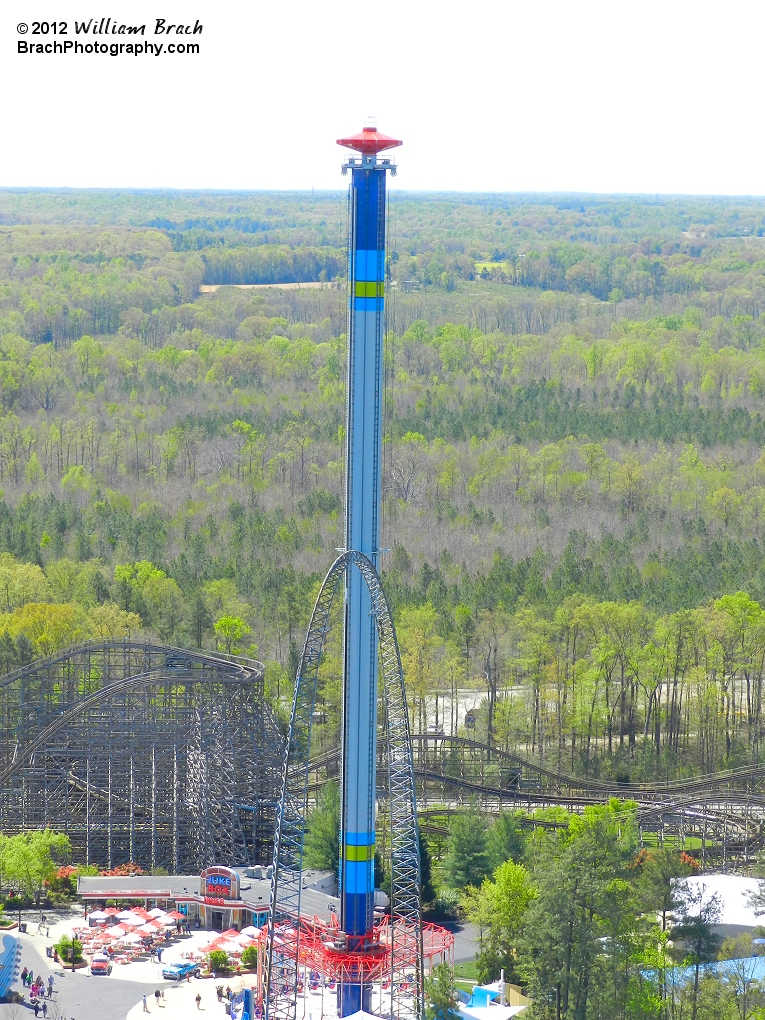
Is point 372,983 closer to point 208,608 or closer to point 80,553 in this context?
point 208,608

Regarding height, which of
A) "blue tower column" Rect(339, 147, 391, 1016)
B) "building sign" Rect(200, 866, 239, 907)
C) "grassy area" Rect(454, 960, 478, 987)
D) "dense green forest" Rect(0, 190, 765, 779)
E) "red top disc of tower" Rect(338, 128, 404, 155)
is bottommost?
"grassy area" Rect(454, 960, 478, 987)

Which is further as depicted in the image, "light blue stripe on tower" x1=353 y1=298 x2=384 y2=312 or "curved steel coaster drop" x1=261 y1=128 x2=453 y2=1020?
"light blue stripe on tower" x1=353 y1=298 x2=384 y2=312

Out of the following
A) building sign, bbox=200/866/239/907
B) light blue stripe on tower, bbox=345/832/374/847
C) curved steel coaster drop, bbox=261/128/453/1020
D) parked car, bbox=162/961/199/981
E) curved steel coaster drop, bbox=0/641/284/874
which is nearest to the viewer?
curved steel coaster drop, bbox=261/128/453/1020

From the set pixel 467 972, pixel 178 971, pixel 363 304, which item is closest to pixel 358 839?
pixel 467 972

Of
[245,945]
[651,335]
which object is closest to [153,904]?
[245,945]

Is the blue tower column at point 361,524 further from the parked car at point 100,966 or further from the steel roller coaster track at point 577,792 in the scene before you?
the steel roller coaster track at point 577,792

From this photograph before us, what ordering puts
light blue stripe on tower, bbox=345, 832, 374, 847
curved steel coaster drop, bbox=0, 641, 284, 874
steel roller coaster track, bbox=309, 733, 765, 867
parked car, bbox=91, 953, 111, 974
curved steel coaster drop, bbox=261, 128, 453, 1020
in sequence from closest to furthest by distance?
1. curved steel coaster drop, bbox=261, 128, 453, 1020
2. light blue stripe on tower, bbox=345, 832, 374, 847
3. parked car, bbox=91, 953, 111, 974
4. curved steel coaster drop, bbox=0, 641, 284, 874
5. steel roller coaster track, bbox=309, 733, 765, 867

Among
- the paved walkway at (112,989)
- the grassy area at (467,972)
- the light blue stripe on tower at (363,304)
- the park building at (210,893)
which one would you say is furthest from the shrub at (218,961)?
the light blue stripe on tower at (363,304)

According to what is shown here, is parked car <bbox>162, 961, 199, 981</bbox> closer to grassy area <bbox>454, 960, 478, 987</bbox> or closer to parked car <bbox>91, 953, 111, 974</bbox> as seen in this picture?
parked car <bbox>91, 953, 111, 974</bbox>

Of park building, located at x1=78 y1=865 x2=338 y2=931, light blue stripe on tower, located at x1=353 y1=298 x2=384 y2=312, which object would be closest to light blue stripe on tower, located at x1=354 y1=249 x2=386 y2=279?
light blue stripe on tower, located at x1=353 y1=298 x2=384 y2=312
